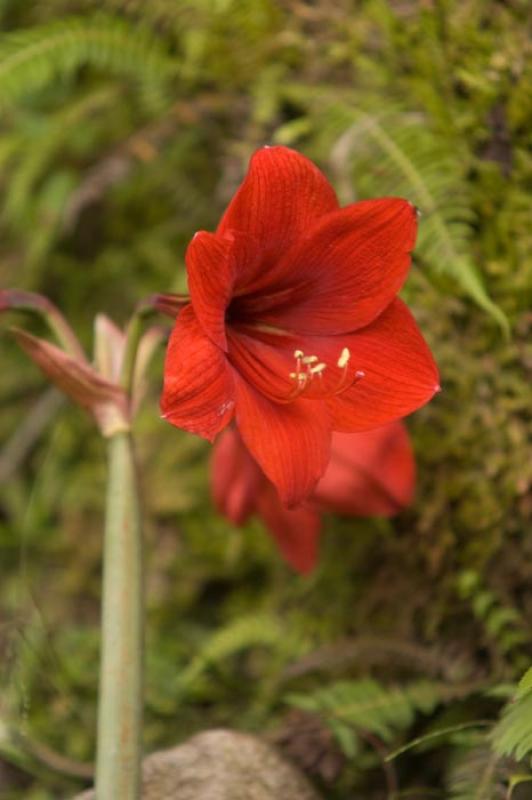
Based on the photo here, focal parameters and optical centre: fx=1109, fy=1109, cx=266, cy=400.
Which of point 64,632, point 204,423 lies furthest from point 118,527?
point 64,632

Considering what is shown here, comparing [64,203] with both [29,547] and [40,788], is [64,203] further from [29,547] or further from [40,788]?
[40,788]

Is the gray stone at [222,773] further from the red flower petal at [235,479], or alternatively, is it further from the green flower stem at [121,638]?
the red flower petal at [235,479]

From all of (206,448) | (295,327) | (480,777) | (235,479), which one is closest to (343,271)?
(295,327)

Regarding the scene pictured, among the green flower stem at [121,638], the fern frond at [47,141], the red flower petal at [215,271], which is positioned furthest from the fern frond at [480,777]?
the fern frond at [47,141]

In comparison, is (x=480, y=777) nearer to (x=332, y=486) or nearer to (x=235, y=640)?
(x=332, y=486)

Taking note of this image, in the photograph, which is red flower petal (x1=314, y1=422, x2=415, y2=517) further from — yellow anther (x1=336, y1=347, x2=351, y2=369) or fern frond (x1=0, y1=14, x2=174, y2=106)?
fern frond (x1=0, y1=14, x2=174, y2=106)

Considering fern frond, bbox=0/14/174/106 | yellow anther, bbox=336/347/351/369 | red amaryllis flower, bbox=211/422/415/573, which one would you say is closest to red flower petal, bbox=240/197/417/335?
yellow anther, bbox=336/347/351/369
